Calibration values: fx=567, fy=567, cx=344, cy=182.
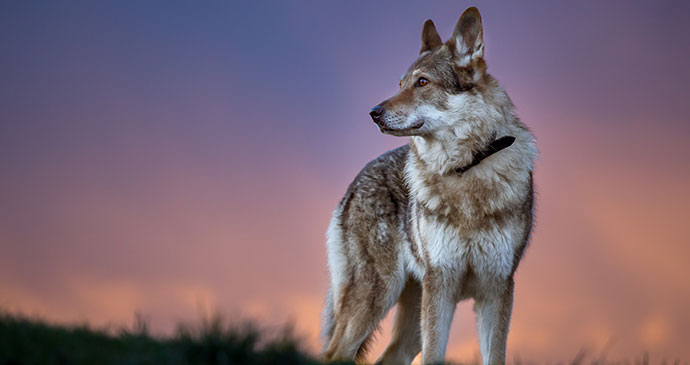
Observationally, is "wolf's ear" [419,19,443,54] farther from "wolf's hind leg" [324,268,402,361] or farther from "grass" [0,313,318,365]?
"grass" [0,313,318,365]

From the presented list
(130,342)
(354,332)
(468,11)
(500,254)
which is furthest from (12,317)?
(468,11)

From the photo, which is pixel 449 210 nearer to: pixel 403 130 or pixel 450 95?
pixel 403 130

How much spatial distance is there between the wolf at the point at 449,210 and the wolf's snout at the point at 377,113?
0.03ft

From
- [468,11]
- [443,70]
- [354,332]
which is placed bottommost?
[354,332]

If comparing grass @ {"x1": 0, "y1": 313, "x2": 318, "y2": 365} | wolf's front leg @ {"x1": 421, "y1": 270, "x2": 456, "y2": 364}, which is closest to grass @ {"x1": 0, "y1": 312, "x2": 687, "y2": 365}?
grass @ {"x1": 0, "y1": 313, "x2": 318, "y2": 365}

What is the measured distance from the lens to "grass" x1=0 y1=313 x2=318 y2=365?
2.70m

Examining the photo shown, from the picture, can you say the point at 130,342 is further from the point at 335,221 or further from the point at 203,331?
the point at 335,221

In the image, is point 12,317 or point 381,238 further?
point 381,238

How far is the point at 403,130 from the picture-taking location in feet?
18.3

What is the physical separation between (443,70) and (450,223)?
153cm

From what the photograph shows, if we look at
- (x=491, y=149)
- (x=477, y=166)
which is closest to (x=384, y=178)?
(x=477, y=166)

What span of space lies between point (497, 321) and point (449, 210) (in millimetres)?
1136

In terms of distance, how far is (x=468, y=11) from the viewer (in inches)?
219

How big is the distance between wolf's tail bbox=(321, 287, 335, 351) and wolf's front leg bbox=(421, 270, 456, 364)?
1.62 metres
